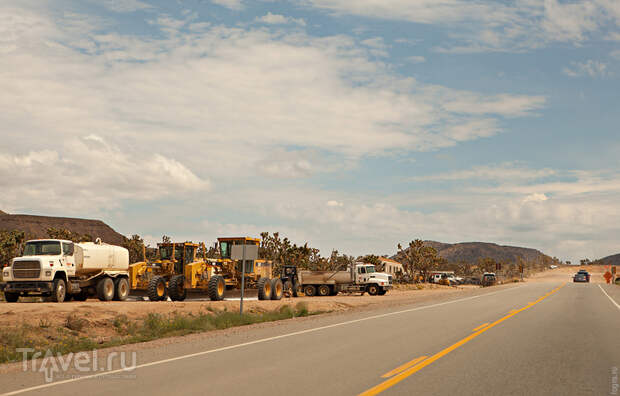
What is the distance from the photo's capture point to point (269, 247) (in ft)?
234

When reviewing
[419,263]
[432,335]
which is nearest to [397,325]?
[432,335]

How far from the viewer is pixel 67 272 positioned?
90.4 ft

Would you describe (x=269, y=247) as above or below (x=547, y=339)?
above

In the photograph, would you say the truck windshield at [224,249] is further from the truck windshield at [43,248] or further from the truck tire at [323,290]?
the truck tire at [323,290]

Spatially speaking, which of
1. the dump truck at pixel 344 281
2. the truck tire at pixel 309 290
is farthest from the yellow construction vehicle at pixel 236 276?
the dump truck at pixel 344 281

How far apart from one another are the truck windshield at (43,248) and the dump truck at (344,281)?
24.5m

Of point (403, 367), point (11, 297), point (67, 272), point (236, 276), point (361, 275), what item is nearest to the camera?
point (403, 367)

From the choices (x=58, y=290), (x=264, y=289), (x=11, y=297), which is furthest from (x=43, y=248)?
(x=264, y=289)

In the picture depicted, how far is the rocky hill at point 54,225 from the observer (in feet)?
446

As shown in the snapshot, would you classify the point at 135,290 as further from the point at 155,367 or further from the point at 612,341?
the point at 612,341

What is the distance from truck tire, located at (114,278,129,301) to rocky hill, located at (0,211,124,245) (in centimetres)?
10196

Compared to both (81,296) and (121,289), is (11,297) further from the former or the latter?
(121,289)

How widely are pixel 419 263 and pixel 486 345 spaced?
89102 mm

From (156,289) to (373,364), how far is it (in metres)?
21.6
